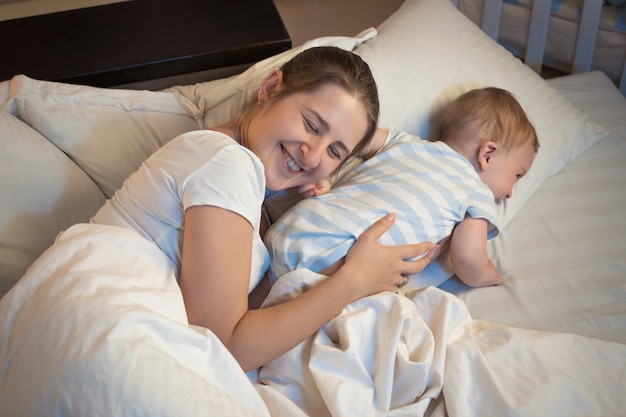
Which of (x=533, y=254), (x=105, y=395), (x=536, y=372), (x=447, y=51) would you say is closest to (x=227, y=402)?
(x=105, y=395)

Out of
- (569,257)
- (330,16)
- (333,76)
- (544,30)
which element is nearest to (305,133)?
(333,76)

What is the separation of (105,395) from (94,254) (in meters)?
0.25

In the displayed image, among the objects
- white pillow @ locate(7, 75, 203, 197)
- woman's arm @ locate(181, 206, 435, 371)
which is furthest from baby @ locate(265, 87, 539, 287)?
white pillow @ locate(7, 75, 203, 197)

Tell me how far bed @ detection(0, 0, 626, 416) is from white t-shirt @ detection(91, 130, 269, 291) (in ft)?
A: 0.18

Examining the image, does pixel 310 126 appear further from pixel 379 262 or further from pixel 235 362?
pixel 235 362

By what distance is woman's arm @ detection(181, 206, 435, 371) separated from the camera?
0.98m

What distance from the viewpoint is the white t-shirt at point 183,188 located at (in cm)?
99

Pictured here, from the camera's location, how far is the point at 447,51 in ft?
5.13

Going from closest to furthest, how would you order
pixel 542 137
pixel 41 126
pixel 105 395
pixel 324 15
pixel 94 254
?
pixel 105 395, pixel 94 254, pixel 41 126, pixel 542 137, pixel 324 15

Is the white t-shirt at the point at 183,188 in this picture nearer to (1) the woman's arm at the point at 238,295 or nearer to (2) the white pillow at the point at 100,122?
(1) the woman's arm at the point at 238,295

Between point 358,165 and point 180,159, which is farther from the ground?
point 180,159

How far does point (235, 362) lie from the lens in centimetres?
94

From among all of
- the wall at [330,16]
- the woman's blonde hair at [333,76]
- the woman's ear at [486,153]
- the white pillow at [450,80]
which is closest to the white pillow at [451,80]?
the white pillow at [450,80]

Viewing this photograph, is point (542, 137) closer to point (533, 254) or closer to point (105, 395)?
point (533, 254)
